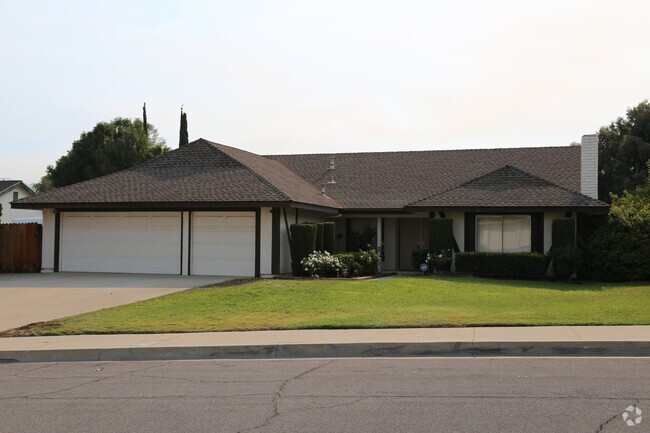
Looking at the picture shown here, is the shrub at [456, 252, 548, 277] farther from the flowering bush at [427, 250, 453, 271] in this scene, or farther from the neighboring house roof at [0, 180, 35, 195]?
the neighboring house roof at [0, 180, 35, 195]

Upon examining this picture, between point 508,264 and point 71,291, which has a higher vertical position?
point 508,264

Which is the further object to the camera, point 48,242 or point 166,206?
point 48,242

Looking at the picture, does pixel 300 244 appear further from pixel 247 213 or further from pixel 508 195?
pixel 508 195

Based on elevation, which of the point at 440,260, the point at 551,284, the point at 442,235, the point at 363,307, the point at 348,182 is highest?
the point at 348,182

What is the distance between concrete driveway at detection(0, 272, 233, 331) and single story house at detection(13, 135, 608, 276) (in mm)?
1173

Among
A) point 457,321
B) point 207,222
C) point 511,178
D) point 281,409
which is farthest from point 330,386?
point 511,178

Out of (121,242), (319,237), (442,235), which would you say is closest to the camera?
(319,237)

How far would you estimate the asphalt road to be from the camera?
23.7ft

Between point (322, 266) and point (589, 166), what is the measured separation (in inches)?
418

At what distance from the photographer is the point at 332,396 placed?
8.46 metres

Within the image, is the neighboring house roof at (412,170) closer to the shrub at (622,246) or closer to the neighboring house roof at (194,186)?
the neighboring house roof at (194,186)

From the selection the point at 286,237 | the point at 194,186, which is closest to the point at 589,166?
the point at 286,237

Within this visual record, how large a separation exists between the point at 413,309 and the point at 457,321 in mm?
2359

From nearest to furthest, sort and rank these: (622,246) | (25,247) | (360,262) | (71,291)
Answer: (71,291) → (622,246) → (360,262) → (25,247)
